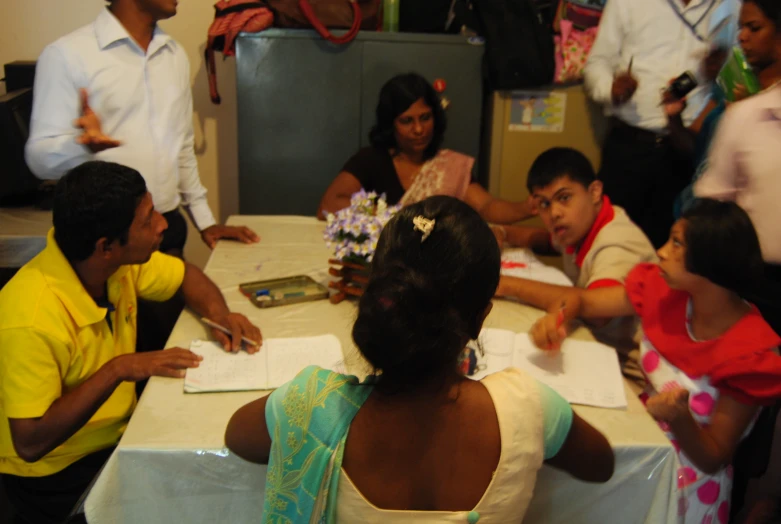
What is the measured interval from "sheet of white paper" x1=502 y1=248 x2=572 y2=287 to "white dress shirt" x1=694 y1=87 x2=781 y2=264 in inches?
19.4

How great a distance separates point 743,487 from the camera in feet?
5.79

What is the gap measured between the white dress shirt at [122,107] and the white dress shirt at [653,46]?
1.68m

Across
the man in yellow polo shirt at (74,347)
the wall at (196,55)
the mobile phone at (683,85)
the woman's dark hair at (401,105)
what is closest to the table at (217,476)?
the man in yellow polo shirt at (74,347)

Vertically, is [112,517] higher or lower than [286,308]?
lower

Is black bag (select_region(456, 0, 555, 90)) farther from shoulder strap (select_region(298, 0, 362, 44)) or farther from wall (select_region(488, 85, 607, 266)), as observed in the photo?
shoulder strap (select_region(298, 0, 362, 44))

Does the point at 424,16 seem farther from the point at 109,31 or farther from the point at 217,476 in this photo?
the point at 217,476

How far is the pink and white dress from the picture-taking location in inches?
53.9

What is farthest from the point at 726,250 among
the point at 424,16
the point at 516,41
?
the point at 424,16

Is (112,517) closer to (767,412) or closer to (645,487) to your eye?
(645,487)

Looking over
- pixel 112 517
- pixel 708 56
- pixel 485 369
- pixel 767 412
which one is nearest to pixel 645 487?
pixel 485 369

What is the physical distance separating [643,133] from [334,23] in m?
→ 1.38

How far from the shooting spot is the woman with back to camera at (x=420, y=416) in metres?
0.91

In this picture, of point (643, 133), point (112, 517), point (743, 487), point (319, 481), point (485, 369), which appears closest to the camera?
point (319, 481)

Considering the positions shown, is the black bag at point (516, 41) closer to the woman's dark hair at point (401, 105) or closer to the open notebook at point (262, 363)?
the woman's dark hair at point (401, 105)
